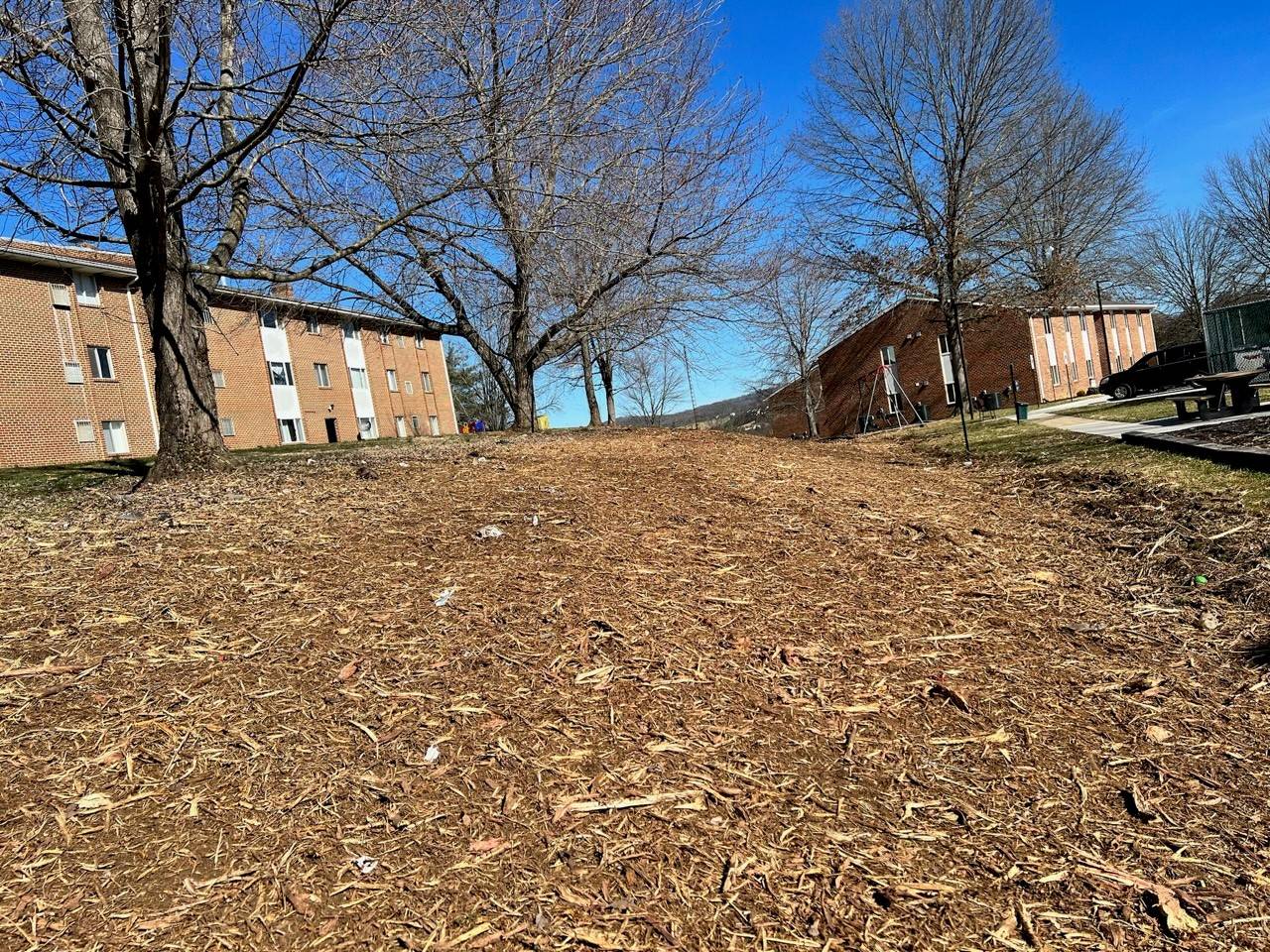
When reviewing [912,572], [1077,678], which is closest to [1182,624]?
[1077,678]

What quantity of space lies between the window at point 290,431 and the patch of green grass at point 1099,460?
27.7 metres

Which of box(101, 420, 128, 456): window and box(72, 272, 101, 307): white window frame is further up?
box(72, 272, 101, 307): white window frame

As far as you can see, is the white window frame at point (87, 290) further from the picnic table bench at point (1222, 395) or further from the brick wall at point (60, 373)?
the picnic table bench at point (1222, 395)

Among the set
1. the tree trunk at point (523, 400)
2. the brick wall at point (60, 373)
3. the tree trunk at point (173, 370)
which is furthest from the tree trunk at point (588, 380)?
the brick wall at point (60, 373)

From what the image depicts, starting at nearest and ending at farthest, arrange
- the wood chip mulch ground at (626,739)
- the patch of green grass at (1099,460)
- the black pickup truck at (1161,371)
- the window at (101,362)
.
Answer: the wood chip mulch ground at (626,739) → the patch of green grass at (1099,460) → the black pickup truck at (1161,371) → the window at (101,362)

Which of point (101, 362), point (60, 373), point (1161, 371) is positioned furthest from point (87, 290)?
point (1161, 371)

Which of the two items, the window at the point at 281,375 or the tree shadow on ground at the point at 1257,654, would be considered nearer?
the tree shadow on ground at the point at 1257,654

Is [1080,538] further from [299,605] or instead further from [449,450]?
[449,450]

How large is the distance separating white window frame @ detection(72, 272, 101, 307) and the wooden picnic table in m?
30.4

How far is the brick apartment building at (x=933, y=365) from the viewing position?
104 ft

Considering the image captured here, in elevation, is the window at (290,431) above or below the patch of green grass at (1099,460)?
above

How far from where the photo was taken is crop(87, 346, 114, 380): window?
948 inches

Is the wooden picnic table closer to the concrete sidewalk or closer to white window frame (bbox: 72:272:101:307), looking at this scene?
the concrete sidewalk

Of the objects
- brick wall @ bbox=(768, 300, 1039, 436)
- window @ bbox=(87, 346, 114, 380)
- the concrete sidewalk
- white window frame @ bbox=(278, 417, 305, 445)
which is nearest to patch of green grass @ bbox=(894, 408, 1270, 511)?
the concrete sidewalk
